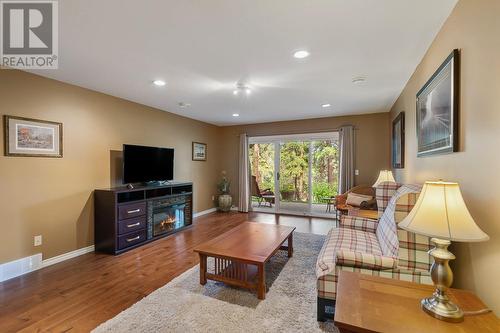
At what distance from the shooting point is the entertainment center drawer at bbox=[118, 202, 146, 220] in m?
3.45

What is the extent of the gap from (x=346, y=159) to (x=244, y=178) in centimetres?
258

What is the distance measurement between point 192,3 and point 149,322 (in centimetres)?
247

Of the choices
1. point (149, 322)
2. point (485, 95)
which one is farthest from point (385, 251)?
point (149, 322)

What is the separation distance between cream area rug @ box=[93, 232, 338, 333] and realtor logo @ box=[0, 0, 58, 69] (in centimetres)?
248

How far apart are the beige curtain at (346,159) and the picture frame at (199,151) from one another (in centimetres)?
336

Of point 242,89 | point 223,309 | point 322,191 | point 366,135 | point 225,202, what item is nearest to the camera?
point 223,309

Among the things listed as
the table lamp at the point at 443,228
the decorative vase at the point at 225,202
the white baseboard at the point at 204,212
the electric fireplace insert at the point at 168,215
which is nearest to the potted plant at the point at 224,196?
the decorative vase at the point at 225,202

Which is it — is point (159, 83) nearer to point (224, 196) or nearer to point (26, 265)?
point (26, 265)

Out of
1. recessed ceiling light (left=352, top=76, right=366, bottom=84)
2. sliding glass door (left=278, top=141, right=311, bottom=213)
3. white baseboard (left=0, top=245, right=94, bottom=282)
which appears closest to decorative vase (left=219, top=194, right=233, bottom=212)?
sliding glass door (left=278, top=141, right=311, bottom=213)

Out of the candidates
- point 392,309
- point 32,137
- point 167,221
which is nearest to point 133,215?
point 167,221

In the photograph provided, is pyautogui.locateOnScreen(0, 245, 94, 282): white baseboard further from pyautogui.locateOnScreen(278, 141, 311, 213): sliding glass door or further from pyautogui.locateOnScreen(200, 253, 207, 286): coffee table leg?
pyautogui.locateOnScreen(278, 141, 311, 213): sliding glass door

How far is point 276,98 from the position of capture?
158 inches

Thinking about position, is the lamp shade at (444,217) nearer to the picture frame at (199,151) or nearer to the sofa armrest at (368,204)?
the sofa armrest at (368,204)

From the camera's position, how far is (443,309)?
111 cm
